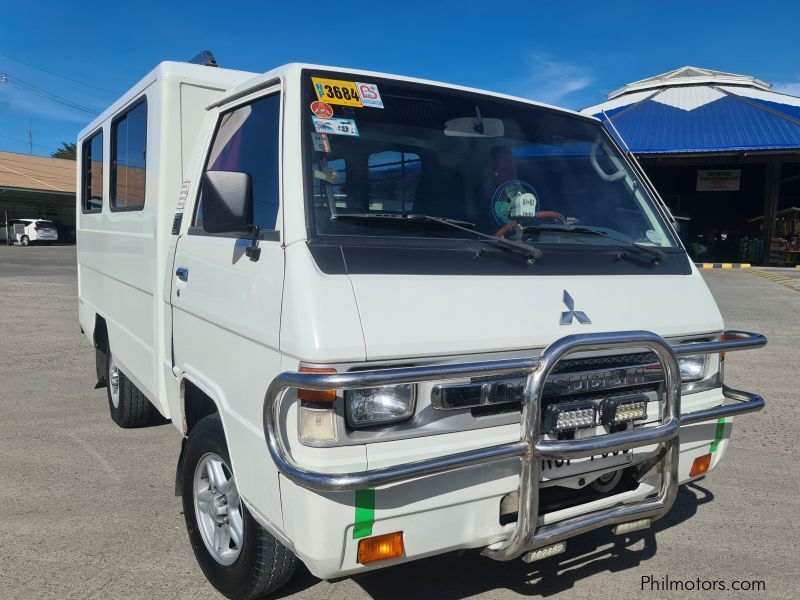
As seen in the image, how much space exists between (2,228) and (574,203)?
139 feet

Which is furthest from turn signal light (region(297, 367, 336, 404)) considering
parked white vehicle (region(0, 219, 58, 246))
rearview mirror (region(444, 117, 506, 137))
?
parked white vehicle (region(0, 219, 58, 246))

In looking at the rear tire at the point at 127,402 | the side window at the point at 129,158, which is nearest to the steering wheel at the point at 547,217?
the side window at the point at 129,158

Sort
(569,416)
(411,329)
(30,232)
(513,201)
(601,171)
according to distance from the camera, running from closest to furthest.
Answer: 1. (411,329)
2. (569,416)
3. (513,201)
4. (601,171)
5. (30,232)

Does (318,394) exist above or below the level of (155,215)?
below

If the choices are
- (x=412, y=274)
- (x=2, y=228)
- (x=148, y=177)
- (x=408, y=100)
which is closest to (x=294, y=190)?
(x=412, y=274)

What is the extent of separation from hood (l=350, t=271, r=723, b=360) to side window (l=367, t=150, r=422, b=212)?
555 millimetres

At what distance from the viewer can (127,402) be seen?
17.6 feet

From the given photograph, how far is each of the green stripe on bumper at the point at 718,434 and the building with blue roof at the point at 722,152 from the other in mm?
21481

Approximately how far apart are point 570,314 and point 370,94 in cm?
129

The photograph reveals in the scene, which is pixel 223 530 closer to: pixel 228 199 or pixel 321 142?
pixel 228 199

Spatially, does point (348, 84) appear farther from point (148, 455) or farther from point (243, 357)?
point (148, 455)

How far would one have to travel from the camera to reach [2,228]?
127 feet

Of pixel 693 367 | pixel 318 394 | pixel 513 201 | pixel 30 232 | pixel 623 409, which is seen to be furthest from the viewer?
pixel 30 232

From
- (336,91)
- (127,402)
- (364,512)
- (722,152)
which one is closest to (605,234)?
A: (336,91)
